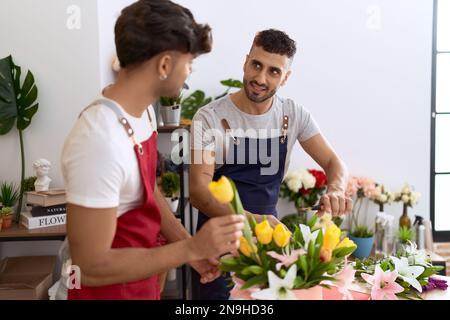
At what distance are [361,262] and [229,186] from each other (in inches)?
33.5

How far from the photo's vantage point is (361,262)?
5.27ft

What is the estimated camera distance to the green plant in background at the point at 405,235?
317 cm

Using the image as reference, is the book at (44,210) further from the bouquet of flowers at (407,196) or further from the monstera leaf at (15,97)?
the bouquet of flowers at (407,196)

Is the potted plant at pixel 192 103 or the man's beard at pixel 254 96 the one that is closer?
the man's beard at pixel 254 96

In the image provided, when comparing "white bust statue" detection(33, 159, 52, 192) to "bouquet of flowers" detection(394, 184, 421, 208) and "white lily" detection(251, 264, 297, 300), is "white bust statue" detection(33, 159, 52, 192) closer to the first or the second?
"white lily" detection(251, 264, 297, 300)

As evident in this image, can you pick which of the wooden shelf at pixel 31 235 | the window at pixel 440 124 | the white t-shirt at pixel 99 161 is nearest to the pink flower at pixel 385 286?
the white t-shirt at pixel 99 161

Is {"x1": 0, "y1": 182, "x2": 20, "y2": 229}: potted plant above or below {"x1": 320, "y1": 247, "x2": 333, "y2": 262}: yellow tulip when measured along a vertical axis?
below

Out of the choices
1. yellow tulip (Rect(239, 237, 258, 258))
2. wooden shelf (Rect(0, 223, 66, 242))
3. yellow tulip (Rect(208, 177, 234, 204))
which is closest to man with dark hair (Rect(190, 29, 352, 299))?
yellow tulip (Rect(239, 237, 258, 258))

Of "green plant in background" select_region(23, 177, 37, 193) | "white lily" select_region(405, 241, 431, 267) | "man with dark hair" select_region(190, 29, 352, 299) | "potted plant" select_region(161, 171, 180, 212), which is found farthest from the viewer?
"potted plant" select_region(161, 171, 180, 212)

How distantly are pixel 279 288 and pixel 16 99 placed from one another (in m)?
2.20

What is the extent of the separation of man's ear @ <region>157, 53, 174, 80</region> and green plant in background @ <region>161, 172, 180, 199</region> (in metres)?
1.98

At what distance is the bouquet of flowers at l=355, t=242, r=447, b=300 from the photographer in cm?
126

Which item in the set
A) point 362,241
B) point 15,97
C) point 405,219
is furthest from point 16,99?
point 405,219

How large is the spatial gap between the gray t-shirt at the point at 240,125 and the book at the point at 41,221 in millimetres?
1188
